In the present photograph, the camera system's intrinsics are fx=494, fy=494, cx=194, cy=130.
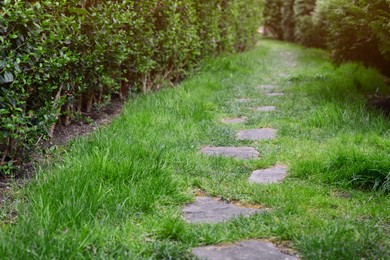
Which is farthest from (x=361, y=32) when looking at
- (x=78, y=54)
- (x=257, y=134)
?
(x=78, y=54)

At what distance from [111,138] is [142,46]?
2090 mm

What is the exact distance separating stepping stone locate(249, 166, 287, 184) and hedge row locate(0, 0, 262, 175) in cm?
138

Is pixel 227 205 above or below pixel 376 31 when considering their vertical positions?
below

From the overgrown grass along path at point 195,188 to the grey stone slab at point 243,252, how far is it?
0.05m

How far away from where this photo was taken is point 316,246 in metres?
2.12

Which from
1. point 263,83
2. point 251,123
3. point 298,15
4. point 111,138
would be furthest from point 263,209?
point 298,15

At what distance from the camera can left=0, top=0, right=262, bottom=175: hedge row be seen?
2.91 m

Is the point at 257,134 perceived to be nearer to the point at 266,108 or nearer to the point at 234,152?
the point at 234,152

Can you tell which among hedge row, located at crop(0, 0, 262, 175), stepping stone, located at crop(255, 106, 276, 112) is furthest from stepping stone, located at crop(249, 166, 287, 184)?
stepping stone, located at crop(255, 106, 276, 112)

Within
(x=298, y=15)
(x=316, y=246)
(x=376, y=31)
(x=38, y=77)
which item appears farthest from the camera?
(x=298, y=15)

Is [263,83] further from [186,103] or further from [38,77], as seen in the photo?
[38,77]

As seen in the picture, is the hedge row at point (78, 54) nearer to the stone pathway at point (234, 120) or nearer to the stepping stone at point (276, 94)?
the stone pathway at point (234, 120)

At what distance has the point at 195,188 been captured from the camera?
2975mm

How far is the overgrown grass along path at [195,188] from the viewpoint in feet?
6.91
